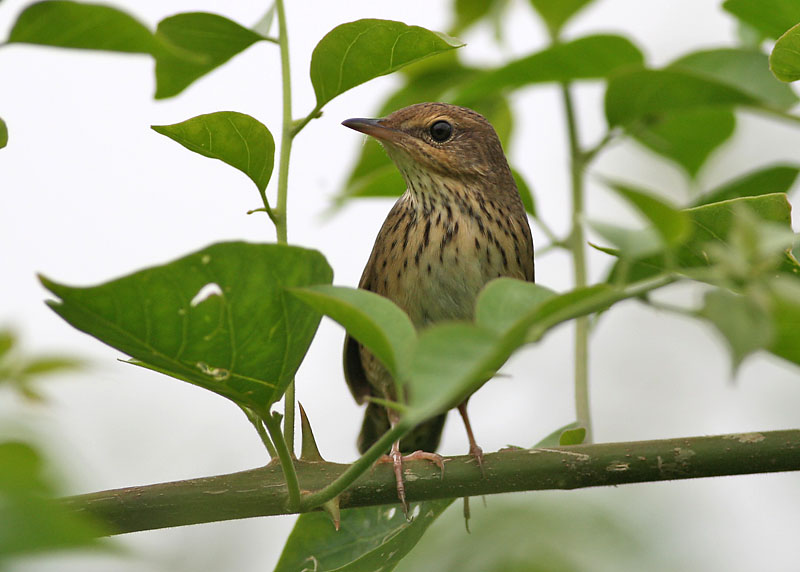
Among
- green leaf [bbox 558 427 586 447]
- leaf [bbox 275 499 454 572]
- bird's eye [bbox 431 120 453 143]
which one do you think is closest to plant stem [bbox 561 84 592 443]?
green leaf [bbox 558 427 586 447]

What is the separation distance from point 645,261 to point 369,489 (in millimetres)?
781

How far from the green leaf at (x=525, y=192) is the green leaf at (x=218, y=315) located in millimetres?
1549

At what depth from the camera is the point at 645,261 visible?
1.76 meters

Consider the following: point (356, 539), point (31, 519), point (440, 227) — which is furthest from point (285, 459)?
point (440, 227)

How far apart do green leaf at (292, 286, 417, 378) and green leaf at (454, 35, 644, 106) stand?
1.69 meters

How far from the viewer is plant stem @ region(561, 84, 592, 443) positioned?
265 cm

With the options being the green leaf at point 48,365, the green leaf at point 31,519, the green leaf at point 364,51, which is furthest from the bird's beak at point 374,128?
the green leaf at point 31,519

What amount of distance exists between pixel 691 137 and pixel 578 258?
958 millimetres

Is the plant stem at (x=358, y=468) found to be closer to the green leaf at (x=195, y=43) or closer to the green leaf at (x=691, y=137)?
the green leaf at (x=195, y=43)

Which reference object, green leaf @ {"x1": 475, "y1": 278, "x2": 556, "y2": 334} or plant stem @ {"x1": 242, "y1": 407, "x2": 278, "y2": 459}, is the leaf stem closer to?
plant stem @ {"x1": 242, "y1": 407, "x2": 278, "y2": 459}

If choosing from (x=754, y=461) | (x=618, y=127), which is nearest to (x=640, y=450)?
(x=754, y=461)

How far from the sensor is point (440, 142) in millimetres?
4105

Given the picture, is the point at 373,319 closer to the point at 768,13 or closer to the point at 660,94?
the point at 768,13

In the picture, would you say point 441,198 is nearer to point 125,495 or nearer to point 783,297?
point 125,495
